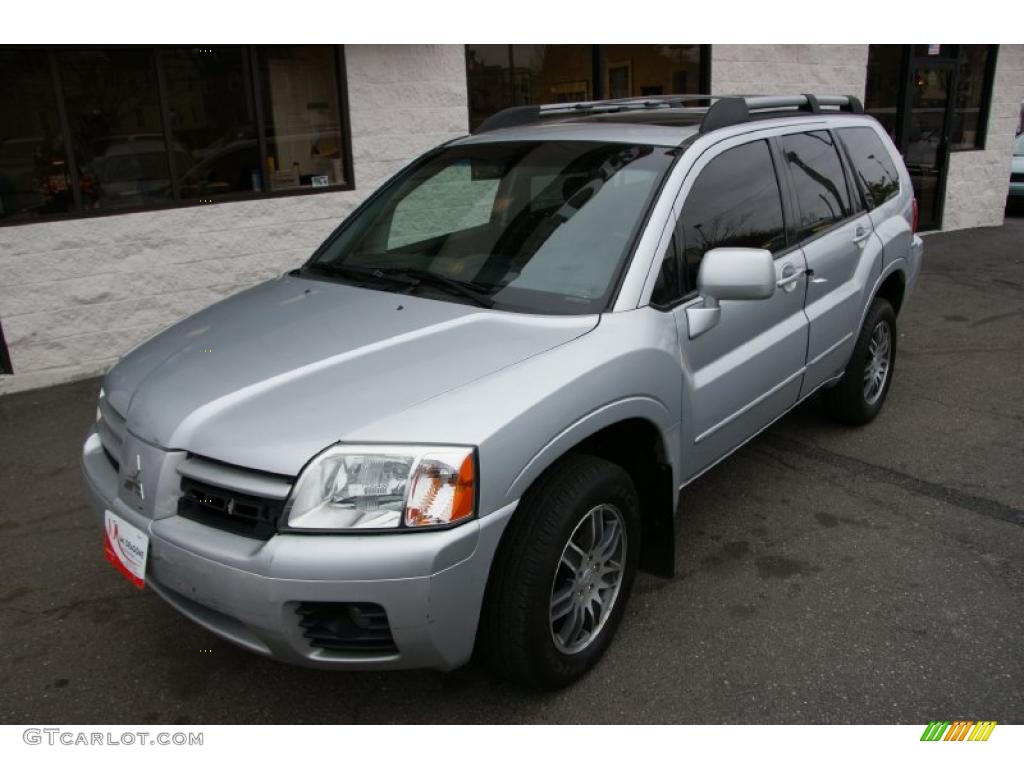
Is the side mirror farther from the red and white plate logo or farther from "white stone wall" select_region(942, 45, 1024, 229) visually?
"white stone wall" select_region(942, 45, 1024, 229)

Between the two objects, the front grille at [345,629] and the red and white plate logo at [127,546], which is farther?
the red and white plate logo at [127,546]

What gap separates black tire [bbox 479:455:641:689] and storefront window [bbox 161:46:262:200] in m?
5.18

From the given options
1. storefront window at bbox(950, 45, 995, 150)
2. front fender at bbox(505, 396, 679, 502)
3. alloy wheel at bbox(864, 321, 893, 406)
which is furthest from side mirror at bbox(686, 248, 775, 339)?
storefront window at bbox(950, 45, 995, 150)

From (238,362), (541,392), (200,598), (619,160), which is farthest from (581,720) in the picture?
(619,160)

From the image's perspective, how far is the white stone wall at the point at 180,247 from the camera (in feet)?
20.5

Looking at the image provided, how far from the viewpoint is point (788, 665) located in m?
2.97

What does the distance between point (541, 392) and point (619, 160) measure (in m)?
1.29

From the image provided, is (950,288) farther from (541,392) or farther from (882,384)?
(541,392)

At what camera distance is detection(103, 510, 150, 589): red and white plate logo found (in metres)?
2.60

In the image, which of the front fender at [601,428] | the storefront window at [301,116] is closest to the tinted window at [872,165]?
Answer: the front fender at [601,428]

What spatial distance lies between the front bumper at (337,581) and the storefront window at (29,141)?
15.6ft

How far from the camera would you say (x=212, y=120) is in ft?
22.5

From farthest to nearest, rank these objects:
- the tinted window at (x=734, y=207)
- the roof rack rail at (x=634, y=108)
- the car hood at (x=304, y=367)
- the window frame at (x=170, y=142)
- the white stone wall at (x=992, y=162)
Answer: the white stone wall at (x=992, y=162), the window frame at (x=170, y=142), the roof rack rail at (x=634, y=108), the tinted window at (x=734, y=207), the car hood at (x=304, y=367)

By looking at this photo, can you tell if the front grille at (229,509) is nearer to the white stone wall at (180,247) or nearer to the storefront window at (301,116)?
the white stone wall at (180,247)
